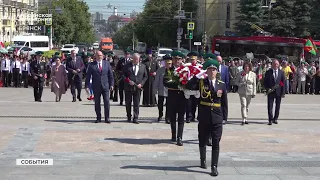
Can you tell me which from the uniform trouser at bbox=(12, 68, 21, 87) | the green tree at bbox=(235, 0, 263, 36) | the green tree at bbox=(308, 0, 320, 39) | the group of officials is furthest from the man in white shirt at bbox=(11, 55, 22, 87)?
the green tree at bbox=(308, 0, 320, 39)

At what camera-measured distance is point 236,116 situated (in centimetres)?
1755

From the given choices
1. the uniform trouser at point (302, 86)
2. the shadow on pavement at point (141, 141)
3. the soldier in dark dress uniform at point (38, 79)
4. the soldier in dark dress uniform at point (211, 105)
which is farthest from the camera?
the uniform trouser at point (302, 86)

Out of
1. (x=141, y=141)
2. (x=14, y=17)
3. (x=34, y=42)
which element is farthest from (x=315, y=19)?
(x=14, y=17)

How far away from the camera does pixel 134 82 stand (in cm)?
1509

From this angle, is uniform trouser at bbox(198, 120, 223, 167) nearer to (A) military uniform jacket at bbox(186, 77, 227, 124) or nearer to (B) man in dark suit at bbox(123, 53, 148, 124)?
(A) military uniform jacket at bbox(186, 77, 227, 124)

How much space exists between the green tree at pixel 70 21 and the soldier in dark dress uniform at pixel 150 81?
230ft

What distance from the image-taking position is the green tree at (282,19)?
5653cm

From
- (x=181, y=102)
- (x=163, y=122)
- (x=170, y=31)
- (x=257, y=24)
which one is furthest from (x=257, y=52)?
(x=181, y=102)

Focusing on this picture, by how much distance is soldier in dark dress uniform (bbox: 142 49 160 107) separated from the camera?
728 inches

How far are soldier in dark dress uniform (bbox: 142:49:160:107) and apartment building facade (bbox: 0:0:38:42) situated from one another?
69376 millimetres

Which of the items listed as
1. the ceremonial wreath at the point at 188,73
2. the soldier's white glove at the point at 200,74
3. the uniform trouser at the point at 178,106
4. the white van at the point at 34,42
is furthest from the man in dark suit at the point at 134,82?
the white van at the point at 34,42

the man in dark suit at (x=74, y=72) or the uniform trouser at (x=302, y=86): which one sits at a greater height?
the man in dark suit at (x=74, y=72)

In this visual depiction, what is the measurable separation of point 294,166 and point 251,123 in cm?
555

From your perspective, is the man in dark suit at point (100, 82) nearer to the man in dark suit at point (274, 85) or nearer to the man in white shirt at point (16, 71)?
the man in dark suit at point (274, 85)
